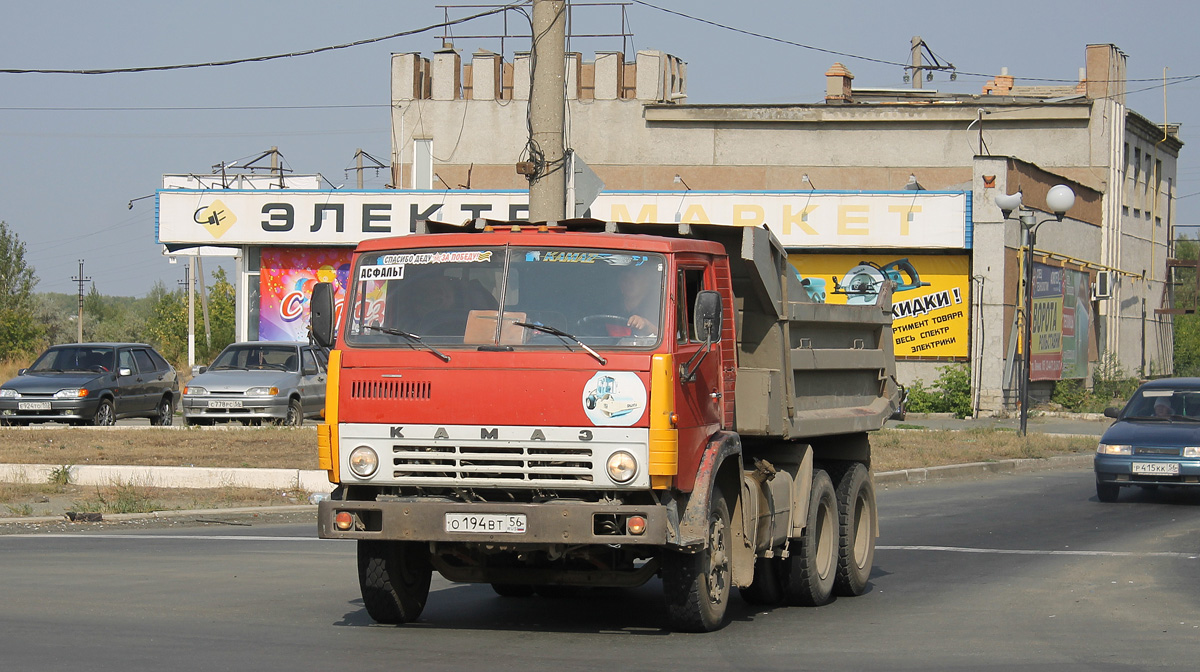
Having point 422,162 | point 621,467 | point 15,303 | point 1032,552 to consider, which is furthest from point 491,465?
point 15,303

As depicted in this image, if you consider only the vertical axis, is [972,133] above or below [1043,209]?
above

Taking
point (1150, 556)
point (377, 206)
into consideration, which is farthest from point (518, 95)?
point (1150, 556)

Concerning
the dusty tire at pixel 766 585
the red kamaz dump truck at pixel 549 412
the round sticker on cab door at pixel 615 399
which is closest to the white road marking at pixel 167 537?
the red kamaz dump truck at pixel 549 412

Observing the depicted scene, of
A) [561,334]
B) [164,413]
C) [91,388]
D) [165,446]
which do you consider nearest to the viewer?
[561,334]

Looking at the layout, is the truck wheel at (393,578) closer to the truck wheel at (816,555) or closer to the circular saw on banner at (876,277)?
the truck wheel at (816,555)

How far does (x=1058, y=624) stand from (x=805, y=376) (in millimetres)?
2251

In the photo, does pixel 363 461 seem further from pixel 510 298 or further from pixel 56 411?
pixel 56 411

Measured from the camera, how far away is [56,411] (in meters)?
24.1

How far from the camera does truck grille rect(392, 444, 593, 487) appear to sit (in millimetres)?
7344

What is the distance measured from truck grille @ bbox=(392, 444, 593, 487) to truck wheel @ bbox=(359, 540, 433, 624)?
0.71 meters

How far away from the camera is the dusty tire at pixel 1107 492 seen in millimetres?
17281

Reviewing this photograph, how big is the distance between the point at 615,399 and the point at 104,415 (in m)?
19.5

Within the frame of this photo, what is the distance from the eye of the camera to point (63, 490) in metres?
16.0

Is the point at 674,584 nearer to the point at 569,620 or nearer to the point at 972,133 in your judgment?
the point at 569,620
